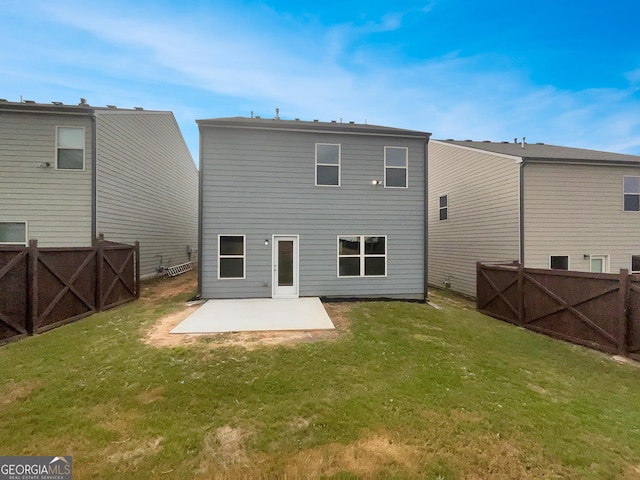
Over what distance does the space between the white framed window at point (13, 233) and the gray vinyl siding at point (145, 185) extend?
2.04 meters

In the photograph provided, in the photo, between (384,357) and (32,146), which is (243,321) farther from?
(32,146)

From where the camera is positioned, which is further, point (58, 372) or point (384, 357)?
point (384, 357)

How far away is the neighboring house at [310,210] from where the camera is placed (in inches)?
350

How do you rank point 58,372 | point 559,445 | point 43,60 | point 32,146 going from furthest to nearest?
point 43,60, point 32,146, point 58,372, point 559,445

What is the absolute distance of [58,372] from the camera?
4125 millimetres

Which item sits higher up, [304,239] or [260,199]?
[260,199]

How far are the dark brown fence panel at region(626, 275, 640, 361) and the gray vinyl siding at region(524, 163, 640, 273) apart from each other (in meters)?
4.32

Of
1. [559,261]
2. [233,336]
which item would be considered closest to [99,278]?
[233,336]

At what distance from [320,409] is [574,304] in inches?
265

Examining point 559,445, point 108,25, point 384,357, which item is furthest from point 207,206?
point 559,445

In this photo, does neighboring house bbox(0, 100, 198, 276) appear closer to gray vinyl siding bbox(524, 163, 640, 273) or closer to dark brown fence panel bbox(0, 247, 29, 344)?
dark brown fence panel bbox(0, 247, 29, 344)

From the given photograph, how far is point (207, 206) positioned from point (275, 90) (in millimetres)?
13387

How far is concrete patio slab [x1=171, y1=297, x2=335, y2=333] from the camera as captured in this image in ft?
20.2

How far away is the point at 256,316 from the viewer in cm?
702
